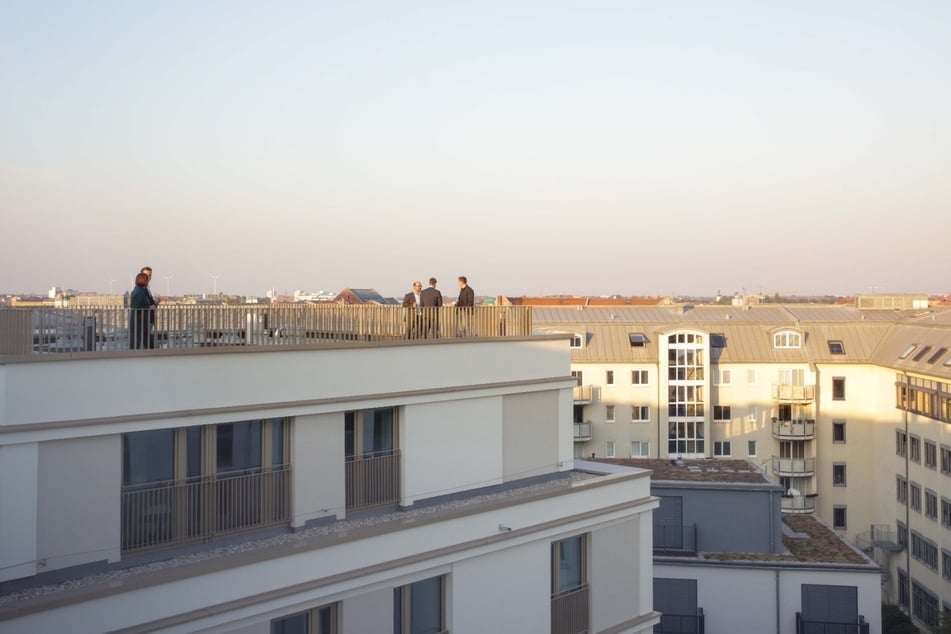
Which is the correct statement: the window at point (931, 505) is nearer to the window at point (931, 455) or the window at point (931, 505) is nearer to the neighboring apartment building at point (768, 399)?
the window at point (931, 455)

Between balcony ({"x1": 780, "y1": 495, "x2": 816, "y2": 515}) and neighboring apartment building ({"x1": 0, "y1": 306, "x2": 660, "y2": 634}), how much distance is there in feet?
112

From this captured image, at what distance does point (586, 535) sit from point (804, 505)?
36949 mm

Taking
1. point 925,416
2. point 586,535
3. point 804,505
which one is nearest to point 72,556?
point 586,535

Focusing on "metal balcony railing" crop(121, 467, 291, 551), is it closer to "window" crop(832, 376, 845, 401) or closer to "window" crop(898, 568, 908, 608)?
"window" crop(898, 568, 908, 608)

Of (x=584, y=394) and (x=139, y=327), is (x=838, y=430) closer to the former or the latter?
(x=584, y=394)

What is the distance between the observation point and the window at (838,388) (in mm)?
50656

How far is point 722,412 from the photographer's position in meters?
52.2

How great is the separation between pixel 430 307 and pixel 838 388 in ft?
137

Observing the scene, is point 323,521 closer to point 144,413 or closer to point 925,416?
point 144,413

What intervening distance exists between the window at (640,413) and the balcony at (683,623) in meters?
26.5

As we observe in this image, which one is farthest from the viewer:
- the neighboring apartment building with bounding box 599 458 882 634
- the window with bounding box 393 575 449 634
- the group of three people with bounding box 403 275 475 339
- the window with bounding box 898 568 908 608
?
the window with bounding box 898 568 908 608

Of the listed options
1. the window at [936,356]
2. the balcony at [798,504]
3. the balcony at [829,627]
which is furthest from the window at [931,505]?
the balcony at [829,627]

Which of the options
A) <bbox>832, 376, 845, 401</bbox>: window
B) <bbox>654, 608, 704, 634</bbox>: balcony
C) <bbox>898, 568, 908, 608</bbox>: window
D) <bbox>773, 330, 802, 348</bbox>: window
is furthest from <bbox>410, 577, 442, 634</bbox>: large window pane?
<bbox>773, 330, 802, 348</bbox>: window

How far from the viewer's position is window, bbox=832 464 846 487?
49906mm
